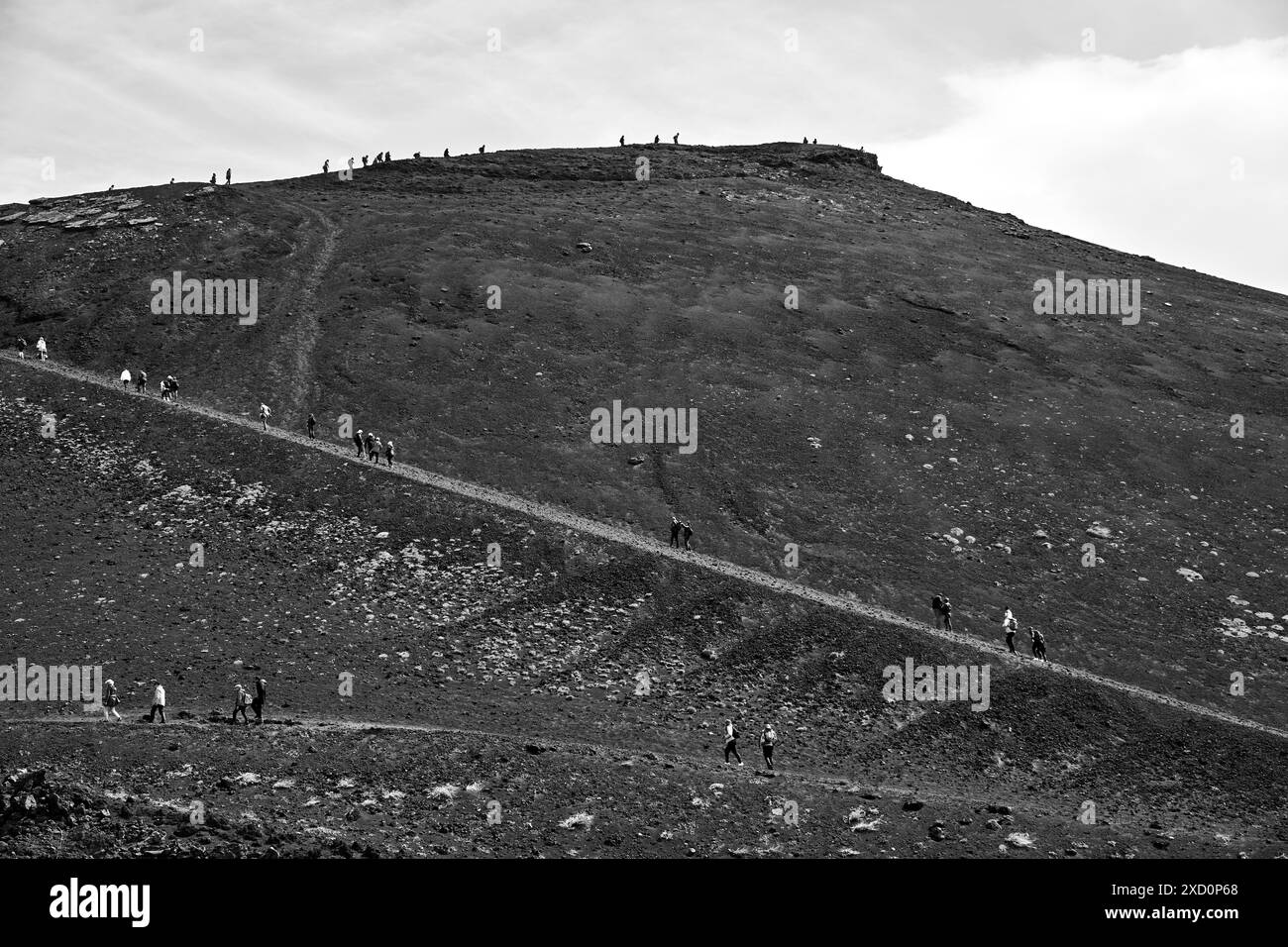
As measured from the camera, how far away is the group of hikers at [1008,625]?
1946 inches

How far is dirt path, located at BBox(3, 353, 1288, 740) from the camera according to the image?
155ft

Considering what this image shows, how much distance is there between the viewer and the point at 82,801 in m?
28.0

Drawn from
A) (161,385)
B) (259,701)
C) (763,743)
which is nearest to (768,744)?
(763,743)

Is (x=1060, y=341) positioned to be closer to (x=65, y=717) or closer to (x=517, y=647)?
(x=517, y=647)

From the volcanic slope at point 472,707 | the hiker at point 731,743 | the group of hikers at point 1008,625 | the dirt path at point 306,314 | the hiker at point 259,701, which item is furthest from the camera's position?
the dirt path at point 306,314

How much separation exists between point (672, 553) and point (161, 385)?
111 feet

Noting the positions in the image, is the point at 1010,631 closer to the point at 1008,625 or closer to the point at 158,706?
the point at 1008,625

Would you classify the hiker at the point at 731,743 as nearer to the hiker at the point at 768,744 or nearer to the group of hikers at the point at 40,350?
the hiker at the point at 768,744

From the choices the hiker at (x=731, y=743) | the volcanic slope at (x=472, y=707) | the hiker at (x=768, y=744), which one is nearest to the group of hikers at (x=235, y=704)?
the volcanic slope at (x=472, y=707)

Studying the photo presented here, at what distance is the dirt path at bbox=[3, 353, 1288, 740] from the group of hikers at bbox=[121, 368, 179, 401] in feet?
2.41

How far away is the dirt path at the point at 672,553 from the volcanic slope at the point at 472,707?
1210mm

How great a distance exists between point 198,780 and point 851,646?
24760 mm

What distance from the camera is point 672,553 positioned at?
54750 millimetres

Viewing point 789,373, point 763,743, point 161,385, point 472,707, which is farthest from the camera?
point 789,373
